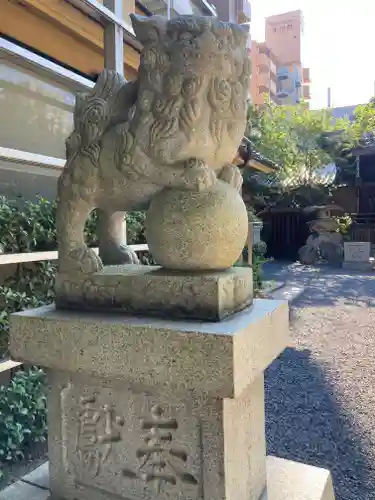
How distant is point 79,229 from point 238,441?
0.82 metres

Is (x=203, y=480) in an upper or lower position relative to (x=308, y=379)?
upper

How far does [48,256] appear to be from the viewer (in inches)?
113

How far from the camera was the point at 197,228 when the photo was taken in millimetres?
1126

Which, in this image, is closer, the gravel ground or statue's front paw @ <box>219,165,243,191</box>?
statue's front paw @ <box>219,165,243,191</box>

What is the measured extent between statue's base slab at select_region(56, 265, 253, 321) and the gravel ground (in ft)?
5.21

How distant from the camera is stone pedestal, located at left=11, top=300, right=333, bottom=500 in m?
1.00

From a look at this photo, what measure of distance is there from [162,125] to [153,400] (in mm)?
799

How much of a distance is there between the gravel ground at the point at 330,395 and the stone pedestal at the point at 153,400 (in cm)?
121

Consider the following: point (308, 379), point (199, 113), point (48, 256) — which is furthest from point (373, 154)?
point (199, 113)

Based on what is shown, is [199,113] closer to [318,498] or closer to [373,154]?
[318,498]

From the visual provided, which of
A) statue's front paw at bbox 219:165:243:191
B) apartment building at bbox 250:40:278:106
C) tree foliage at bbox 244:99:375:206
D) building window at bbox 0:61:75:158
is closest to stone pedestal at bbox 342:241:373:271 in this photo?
tree foliage at bbox 244:99:375:206

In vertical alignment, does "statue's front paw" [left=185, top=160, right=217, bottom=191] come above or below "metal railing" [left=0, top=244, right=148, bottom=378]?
above

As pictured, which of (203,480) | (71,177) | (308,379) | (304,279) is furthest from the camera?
(304,279)

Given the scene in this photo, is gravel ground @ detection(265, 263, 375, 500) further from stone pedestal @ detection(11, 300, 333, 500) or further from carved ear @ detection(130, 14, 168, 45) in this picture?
carved ear @ detection(130, 14, 168, 45)
